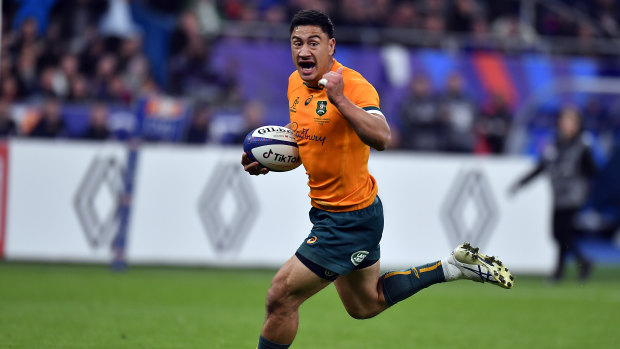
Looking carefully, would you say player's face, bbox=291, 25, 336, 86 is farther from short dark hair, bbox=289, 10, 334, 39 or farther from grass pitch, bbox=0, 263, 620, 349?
grass pitch, bbox=0, 263, 620, 349

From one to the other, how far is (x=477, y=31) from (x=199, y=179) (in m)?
8.31

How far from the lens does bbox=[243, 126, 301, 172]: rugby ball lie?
5.47 m

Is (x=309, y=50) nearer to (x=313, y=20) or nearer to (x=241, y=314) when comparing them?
(x=313, y=20)

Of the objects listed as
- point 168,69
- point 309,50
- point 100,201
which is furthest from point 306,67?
point 168,69

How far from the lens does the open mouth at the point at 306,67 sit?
16.8 feet

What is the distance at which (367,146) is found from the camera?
5359mm

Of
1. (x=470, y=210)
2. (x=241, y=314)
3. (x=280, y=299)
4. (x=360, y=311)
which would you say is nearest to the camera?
(x=280, y=299)

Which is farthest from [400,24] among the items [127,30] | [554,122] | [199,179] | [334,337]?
[334,337]

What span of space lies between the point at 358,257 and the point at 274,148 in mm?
881

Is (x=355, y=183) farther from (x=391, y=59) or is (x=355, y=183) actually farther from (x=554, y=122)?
(x=554, y=122)

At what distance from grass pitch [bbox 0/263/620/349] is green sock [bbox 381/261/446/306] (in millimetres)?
1160

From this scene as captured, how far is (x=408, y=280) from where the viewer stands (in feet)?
18.8

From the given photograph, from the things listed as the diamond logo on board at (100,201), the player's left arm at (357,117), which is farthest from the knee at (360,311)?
the diamond logo on board at (100,201)

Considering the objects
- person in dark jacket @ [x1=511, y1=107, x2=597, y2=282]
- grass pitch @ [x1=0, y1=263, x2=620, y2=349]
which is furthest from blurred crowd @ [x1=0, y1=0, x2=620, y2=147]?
grass pitch @ [x1=0, y1=263, x2=620, y2=349]
